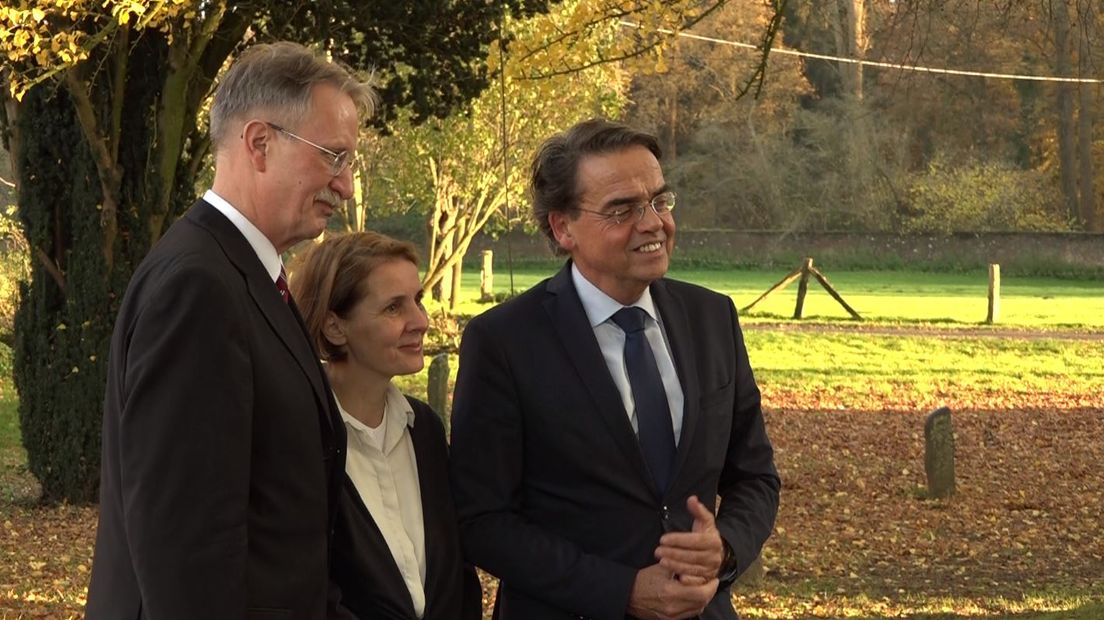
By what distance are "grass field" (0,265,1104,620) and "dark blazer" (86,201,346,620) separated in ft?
18.7

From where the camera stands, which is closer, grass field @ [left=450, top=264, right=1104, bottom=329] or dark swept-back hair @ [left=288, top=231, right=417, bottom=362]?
dark swept-back hair @ [left=288, top=231, right=417, bottom=362]

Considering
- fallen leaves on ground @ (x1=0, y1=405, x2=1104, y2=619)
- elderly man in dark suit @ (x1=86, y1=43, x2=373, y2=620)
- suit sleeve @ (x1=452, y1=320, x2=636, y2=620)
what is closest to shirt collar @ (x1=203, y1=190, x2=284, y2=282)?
elderly man in dark suit @ (x1=86, y1=43, x2=373, y2=620)

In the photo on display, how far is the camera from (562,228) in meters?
3.83

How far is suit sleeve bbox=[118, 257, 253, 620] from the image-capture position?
2699mm

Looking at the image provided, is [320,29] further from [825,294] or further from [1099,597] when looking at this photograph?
[825,294]

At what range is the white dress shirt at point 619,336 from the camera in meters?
3.70

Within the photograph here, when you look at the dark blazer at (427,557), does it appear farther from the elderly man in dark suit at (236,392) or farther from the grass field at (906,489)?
the grass field at (906,489)

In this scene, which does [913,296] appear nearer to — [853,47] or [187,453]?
[853,47]

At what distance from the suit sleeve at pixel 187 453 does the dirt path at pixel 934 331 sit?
2896cm

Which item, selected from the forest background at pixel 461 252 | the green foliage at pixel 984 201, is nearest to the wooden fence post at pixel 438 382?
the forest background at pixel 461 252

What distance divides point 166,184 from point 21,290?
1697 millimetres

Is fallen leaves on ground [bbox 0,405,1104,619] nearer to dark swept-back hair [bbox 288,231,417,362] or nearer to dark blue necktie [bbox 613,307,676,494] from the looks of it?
dark swept-back hair [bbox 288,231,417,362]

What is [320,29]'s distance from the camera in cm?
1175

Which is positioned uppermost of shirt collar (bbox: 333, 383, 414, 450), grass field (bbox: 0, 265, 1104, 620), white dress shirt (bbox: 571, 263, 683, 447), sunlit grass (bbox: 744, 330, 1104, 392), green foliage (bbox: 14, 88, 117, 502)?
white dress shirt (bbox: 571, 263, 683, 447)
